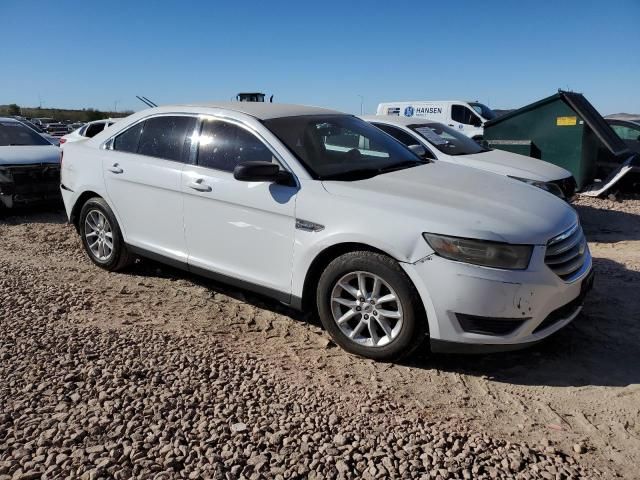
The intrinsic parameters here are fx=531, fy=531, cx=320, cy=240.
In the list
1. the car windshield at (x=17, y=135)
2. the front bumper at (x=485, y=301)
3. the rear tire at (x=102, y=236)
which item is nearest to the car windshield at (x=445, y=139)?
the rear tire at (x=102, y=236)

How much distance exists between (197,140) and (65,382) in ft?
6.94

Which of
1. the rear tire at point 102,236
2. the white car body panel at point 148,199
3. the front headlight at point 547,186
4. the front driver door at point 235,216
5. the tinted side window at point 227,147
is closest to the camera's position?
the front driver door at point 235,216

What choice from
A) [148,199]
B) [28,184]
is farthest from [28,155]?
[148,199]

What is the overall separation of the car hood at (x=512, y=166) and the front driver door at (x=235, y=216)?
13.5 feet

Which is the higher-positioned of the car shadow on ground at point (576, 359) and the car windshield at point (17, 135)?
the car windshield at point (17, 135)

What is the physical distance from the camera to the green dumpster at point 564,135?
1004cm

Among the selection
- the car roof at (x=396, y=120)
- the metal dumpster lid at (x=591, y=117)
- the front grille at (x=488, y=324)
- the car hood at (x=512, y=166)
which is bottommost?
the front grille at (x=488, y=324)

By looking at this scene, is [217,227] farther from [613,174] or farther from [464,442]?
[613,174]

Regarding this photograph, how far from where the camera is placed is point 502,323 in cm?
315

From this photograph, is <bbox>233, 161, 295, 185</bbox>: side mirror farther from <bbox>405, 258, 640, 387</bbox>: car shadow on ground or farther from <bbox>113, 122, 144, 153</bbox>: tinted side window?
<bbox>113, 122, 144, 153</bbox>: tinted side window

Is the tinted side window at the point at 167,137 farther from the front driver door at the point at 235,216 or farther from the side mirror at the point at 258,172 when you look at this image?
the side mirror at the point at 258,172

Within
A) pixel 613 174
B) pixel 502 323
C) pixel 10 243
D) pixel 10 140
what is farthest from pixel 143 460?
pixel 613 174

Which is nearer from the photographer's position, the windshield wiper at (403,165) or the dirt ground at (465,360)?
the dirt ground at (465,360)

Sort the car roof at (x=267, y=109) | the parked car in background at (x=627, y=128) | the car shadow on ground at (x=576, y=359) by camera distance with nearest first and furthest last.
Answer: the car shadow on ground at (x=576, y=359) → the car roof at (x=267, y=109) → the parked car in background at (x=627, y=128)
